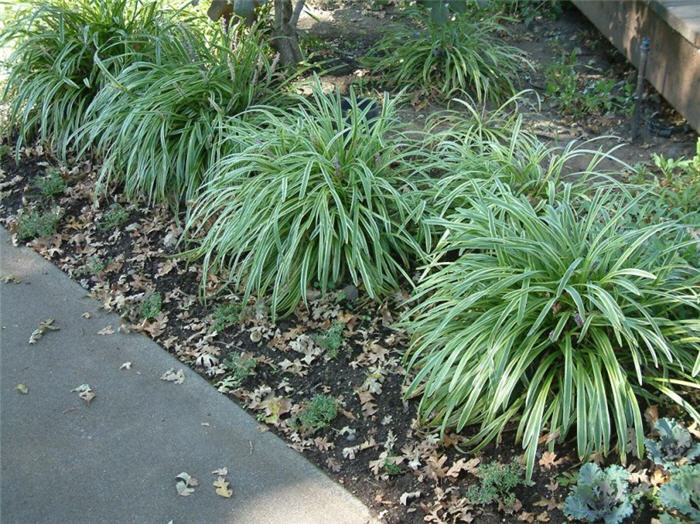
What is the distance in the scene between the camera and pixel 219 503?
323cm

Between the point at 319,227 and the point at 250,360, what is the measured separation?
786 millimetres

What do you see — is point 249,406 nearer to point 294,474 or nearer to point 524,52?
point 294,474

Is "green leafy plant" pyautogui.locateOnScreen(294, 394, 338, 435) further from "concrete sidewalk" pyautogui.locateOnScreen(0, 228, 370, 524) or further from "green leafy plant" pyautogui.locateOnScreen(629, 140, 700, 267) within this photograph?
"green leafy plant" pyautogui.locateOnScreen(629, 140, 700, 267)

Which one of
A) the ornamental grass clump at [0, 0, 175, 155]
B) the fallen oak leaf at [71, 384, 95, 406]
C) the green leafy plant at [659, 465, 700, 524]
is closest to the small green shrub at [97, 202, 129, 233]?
the ornamental grass clump at [0, 0, 175, 155]

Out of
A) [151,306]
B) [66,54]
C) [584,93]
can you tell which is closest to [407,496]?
[151,306]

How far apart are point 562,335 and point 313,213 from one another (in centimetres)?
148

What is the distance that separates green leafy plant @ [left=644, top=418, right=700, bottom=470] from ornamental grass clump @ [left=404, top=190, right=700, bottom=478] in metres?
0.07

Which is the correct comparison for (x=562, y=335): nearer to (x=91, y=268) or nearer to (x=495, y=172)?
(x=495, y=172)

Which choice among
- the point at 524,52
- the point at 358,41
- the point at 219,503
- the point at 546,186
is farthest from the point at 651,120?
the point at 219,503

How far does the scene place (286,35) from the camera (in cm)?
592

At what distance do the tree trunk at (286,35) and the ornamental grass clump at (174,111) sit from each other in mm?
316

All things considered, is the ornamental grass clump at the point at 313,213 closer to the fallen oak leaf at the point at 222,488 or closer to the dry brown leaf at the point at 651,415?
the fallen oak leaf at the point at 222,488

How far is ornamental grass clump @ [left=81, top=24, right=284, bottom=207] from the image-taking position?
5.05 m

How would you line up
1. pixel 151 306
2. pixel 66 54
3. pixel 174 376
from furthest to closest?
pixel 66 54
pixel 151 306
pixel 174 376
